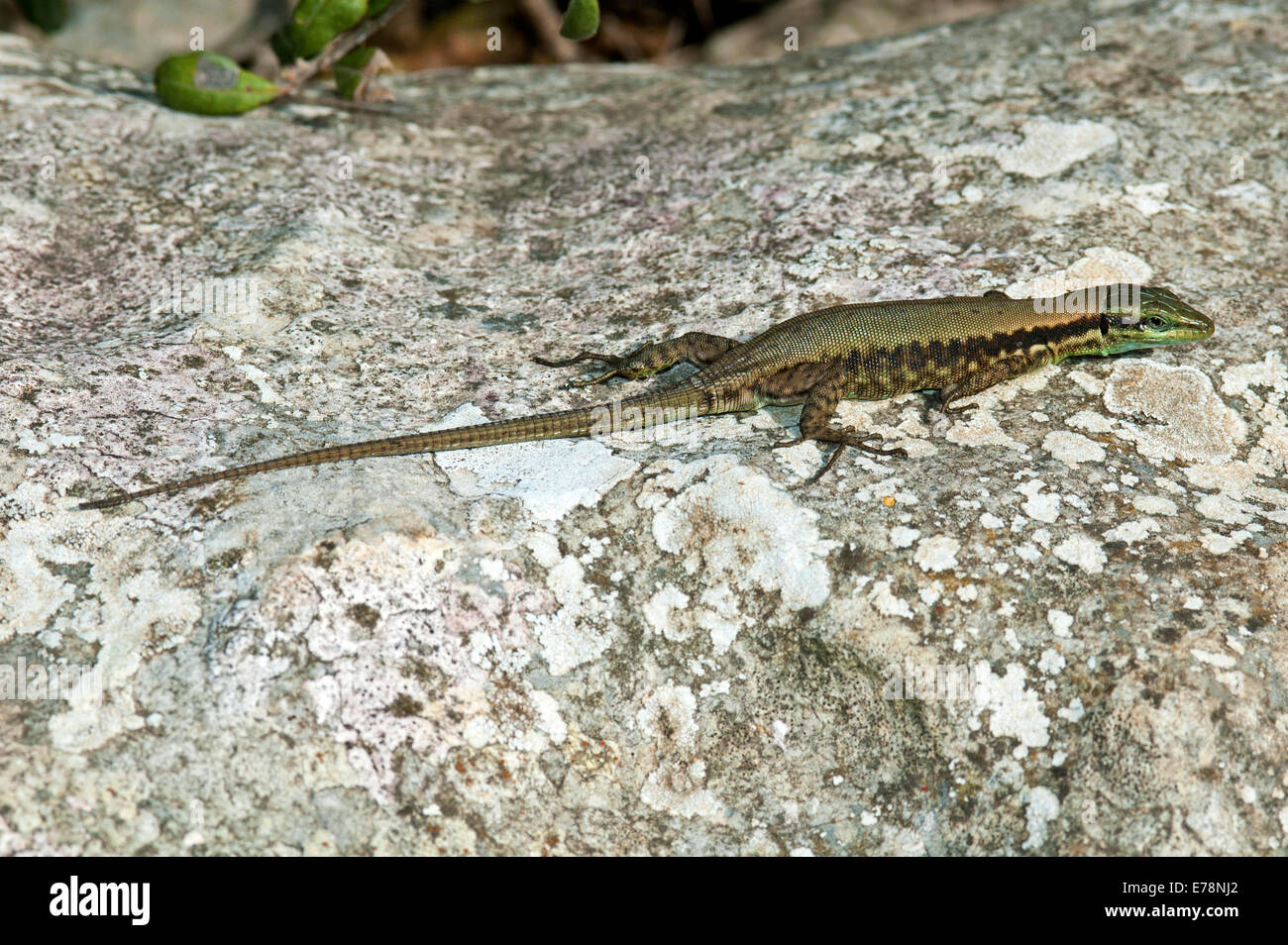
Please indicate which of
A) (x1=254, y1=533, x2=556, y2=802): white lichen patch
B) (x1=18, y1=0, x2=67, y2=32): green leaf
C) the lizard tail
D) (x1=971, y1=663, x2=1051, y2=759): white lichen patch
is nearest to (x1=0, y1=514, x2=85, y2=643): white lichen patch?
the lizard tail

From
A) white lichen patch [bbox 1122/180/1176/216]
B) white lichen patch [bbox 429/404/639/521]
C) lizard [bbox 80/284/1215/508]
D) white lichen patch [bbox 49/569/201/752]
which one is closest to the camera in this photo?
white lichen patch [bbox 49/569/201/752]

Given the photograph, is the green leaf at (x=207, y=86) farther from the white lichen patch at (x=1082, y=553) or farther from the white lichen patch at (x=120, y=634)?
the white lichen patch at (x=1082, y=553)

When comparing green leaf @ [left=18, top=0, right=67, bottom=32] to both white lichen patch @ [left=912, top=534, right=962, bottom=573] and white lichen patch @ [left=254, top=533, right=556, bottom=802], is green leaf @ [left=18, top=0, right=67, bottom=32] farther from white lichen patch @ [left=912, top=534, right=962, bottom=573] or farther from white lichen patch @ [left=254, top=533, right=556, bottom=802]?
white lichen patch @ [left=912, top=534, right=962, bottom=573]

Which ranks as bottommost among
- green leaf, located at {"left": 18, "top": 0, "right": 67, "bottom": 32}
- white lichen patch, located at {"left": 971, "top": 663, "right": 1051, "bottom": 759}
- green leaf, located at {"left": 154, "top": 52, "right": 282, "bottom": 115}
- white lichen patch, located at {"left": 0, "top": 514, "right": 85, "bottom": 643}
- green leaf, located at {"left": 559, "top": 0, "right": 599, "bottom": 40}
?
white lichen patch, located at {"left": 971, "top": 663, "right": 1051, "bottom": 759}

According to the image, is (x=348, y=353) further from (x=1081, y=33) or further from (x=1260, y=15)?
(x=1260, y=15)

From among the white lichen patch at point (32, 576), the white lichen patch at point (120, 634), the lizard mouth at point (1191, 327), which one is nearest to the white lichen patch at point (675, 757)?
the white lichen patch at point (120, 634)

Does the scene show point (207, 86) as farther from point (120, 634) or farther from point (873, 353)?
point (873, 353)
